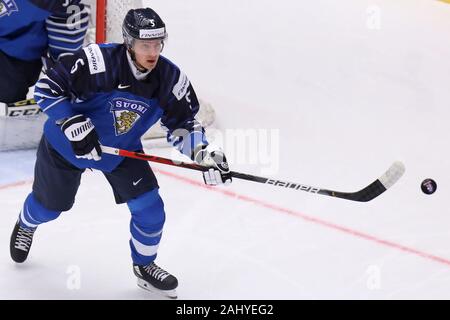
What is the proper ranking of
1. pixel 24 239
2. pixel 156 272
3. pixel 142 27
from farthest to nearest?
pixel 24 239
pixel 156 272
pixel 142 27

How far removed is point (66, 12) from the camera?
3795mm

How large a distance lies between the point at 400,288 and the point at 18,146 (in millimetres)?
2410

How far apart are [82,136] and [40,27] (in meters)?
0.80

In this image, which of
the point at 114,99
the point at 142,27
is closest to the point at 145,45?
the point at 142,27

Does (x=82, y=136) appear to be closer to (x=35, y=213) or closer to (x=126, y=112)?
(x=126, y=112)

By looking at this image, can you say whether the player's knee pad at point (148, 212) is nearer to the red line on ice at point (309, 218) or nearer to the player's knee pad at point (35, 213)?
the player's knee pad at point (35, 213)

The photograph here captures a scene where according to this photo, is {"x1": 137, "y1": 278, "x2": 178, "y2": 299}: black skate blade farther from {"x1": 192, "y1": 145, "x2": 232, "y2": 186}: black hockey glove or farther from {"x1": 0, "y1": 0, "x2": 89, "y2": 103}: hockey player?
{"x1": 0, "y1": 0, "x2": 89, "y2": 103}: hockey player

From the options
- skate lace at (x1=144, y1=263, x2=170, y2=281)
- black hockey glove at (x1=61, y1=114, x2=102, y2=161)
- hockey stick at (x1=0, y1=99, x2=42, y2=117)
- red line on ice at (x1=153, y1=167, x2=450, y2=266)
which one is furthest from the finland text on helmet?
hockey stick at (x1=0, y1=99, x2=42, y2=117)

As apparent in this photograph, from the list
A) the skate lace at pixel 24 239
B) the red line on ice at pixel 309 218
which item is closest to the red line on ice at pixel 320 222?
the red line on ice at pixel 309 218

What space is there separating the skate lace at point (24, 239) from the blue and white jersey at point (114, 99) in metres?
0.48

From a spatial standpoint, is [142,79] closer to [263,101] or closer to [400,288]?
[400,288]

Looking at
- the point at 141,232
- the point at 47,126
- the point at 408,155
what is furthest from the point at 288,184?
the point at 408,155

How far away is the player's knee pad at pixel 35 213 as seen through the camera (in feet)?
11.8

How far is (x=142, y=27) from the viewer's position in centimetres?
321
